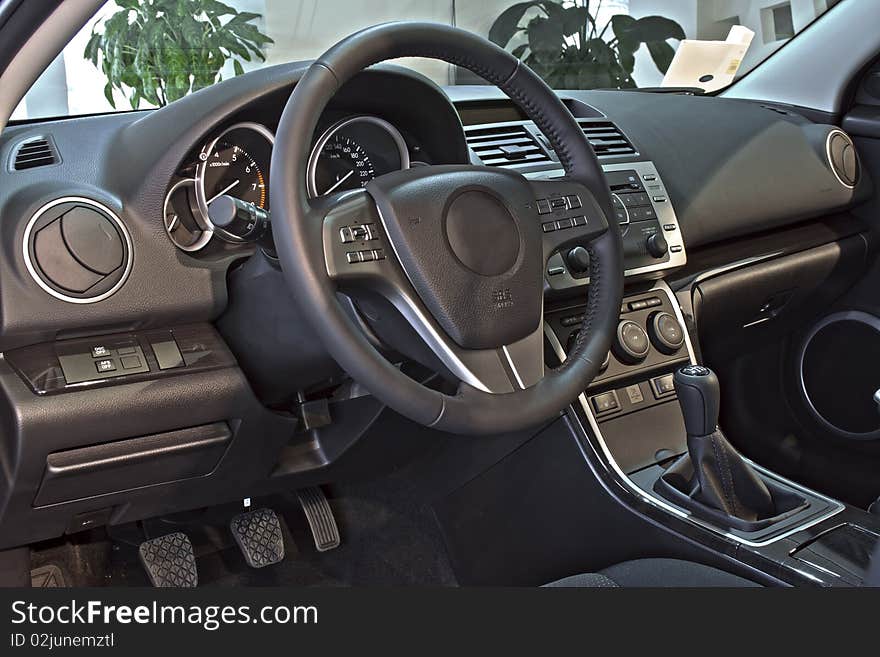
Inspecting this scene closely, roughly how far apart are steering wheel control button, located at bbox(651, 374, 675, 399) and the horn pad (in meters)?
0.58

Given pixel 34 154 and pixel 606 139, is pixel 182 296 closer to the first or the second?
pixel 34 154

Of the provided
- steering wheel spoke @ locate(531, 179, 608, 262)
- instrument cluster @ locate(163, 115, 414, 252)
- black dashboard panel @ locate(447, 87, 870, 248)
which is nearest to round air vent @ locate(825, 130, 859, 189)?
black dashboard panel @ locate(447, 87, 870, 248)

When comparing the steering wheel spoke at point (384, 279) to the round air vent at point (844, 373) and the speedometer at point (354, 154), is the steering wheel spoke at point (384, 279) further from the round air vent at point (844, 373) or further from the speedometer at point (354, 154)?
the round air vent at point (844, 373)

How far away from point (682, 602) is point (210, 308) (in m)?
0.79

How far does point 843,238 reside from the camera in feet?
7.41

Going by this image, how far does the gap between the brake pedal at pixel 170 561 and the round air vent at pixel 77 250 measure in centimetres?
66

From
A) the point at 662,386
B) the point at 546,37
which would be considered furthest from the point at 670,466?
the point at 546,37

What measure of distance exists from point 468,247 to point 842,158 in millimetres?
1451

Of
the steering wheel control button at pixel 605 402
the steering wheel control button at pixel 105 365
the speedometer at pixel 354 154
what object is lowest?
the steering wheel control button at pixel 605 402

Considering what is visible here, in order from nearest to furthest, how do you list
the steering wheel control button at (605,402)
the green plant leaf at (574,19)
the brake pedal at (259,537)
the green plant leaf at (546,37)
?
the steering wheel control button at (605,402), the brake pedal at (259,537), the green plant leaf at (546,37), the green plant leaf at (574,19)

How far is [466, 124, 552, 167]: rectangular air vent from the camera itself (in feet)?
5.88

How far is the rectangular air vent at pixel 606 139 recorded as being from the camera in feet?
6.40

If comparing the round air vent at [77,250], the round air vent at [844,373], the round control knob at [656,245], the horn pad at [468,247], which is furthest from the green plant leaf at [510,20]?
the round air vent at [77,250]

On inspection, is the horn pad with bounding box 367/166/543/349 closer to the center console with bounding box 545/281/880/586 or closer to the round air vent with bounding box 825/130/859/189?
the center console with bounding box 545/281/880/586
